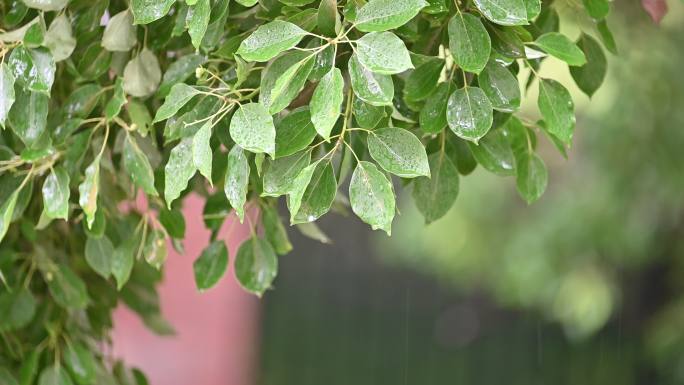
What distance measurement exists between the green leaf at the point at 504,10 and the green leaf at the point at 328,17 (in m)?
0.09

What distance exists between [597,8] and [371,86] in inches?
9.9

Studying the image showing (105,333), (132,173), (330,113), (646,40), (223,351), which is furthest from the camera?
(223,351)

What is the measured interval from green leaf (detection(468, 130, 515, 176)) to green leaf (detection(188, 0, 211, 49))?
226 mm

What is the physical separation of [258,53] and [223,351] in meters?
2.78

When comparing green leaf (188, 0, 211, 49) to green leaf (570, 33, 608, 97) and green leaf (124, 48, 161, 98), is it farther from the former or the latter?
green leaf (570, 33, 608, 97)

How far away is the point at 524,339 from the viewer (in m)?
3.26

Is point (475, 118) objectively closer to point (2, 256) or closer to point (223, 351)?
point (2, 256)

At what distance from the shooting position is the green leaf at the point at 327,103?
1.90ft

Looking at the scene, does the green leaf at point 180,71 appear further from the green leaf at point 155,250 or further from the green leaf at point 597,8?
the green leaf at point 597,8

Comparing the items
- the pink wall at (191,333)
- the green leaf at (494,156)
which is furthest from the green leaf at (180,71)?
the pink wall at (191,333)

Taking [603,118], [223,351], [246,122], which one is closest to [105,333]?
[246,122]

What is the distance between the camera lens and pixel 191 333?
325 centimetres

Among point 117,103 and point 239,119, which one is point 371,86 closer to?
point 239,119

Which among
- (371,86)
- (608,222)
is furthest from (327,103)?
(608,222)
